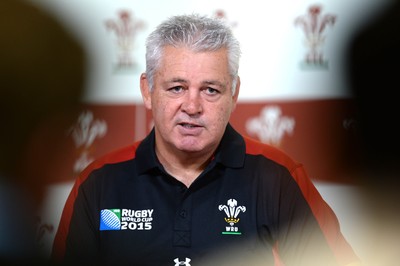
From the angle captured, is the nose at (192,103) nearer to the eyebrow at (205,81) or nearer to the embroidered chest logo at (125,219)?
the eyebrow at (205,81)

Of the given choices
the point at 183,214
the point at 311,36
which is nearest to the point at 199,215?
the point at 183,214

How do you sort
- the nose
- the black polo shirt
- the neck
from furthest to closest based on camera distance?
the neck → the black polo shirt → the nose

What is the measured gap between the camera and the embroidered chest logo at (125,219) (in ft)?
3.26

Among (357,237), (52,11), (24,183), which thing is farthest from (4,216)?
(357,237)

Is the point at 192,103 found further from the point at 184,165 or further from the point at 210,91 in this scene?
the point at 184,165

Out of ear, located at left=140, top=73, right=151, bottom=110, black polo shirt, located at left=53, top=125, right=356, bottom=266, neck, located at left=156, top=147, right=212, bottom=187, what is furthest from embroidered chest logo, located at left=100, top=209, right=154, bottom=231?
ear, located at left=140, top=73, right=151, bottom=110

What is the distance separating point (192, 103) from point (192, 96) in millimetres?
13

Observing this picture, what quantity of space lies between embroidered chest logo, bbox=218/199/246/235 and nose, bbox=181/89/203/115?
0.23m

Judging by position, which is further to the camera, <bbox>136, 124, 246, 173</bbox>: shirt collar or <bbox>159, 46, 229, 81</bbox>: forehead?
<bbox>136, 124, 246, 173</bbox>: shirt collar

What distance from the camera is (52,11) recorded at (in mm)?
288

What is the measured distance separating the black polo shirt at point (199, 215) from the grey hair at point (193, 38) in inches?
7.9

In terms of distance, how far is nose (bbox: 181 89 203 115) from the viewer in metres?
0.87

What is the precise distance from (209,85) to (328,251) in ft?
1.44

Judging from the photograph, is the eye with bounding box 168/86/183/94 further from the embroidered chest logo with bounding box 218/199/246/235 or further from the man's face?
the embroidered chest logo with bounding box 218/199/246/235
